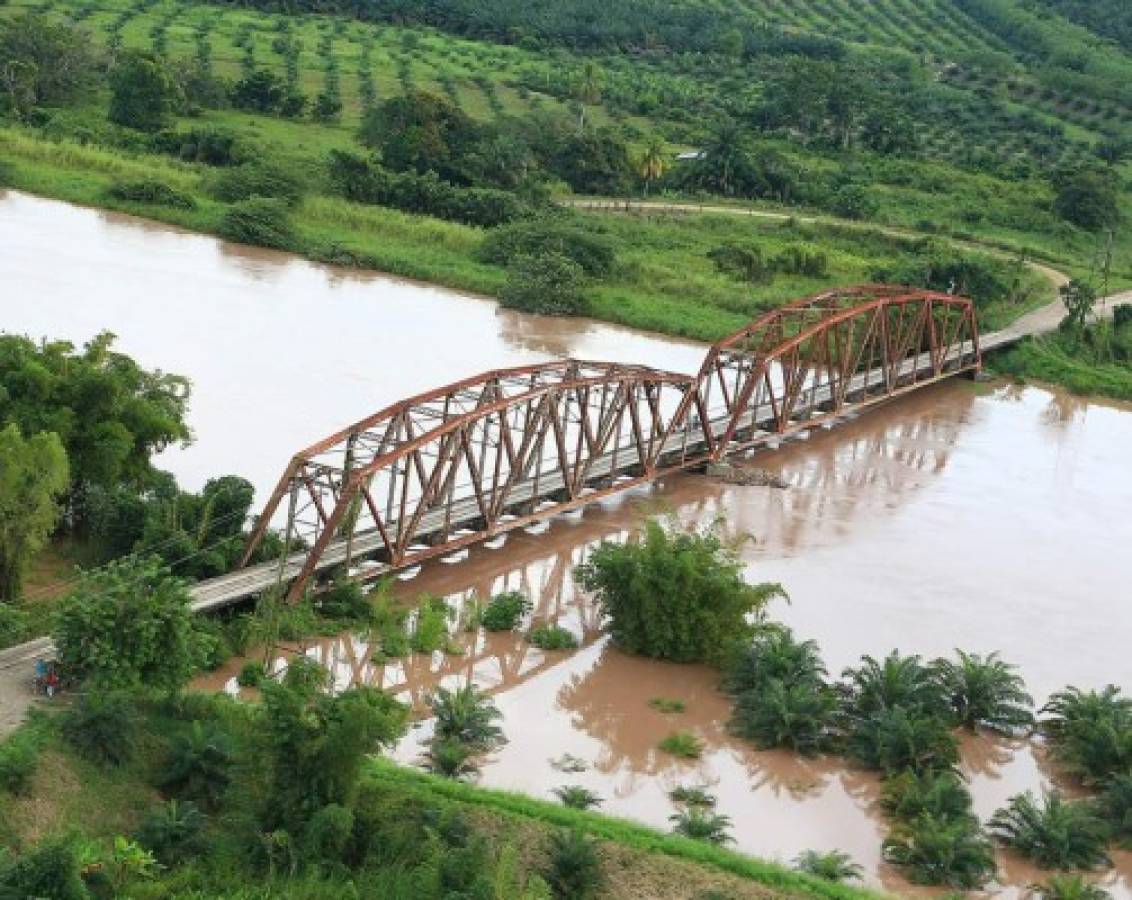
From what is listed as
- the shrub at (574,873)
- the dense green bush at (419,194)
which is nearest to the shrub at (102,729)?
the shrub at (574,873)

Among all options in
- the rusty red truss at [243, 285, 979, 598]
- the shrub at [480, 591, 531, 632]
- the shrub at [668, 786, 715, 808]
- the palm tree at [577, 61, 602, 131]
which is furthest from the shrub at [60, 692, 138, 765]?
the palm tree at [577, 61, 602, 131]

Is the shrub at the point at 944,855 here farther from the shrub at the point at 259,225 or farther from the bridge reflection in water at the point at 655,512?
the shrub at the point at 259,225

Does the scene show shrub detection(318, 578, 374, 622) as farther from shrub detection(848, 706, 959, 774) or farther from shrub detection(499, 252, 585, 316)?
shrub detection(499, 252, 585, 316)

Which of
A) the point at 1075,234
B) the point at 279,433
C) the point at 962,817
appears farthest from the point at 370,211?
the point at 962,817

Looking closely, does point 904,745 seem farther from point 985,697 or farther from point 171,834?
point 171,834

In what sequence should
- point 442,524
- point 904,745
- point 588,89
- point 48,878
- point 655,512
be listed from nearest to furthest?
point 48,878 → point 904,745 → point 442,524 → point 655,512 → point 588,89

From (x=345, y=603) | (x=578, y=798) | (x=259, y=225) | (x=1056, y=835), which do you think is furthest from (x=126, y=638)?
(x=259, y=225)
